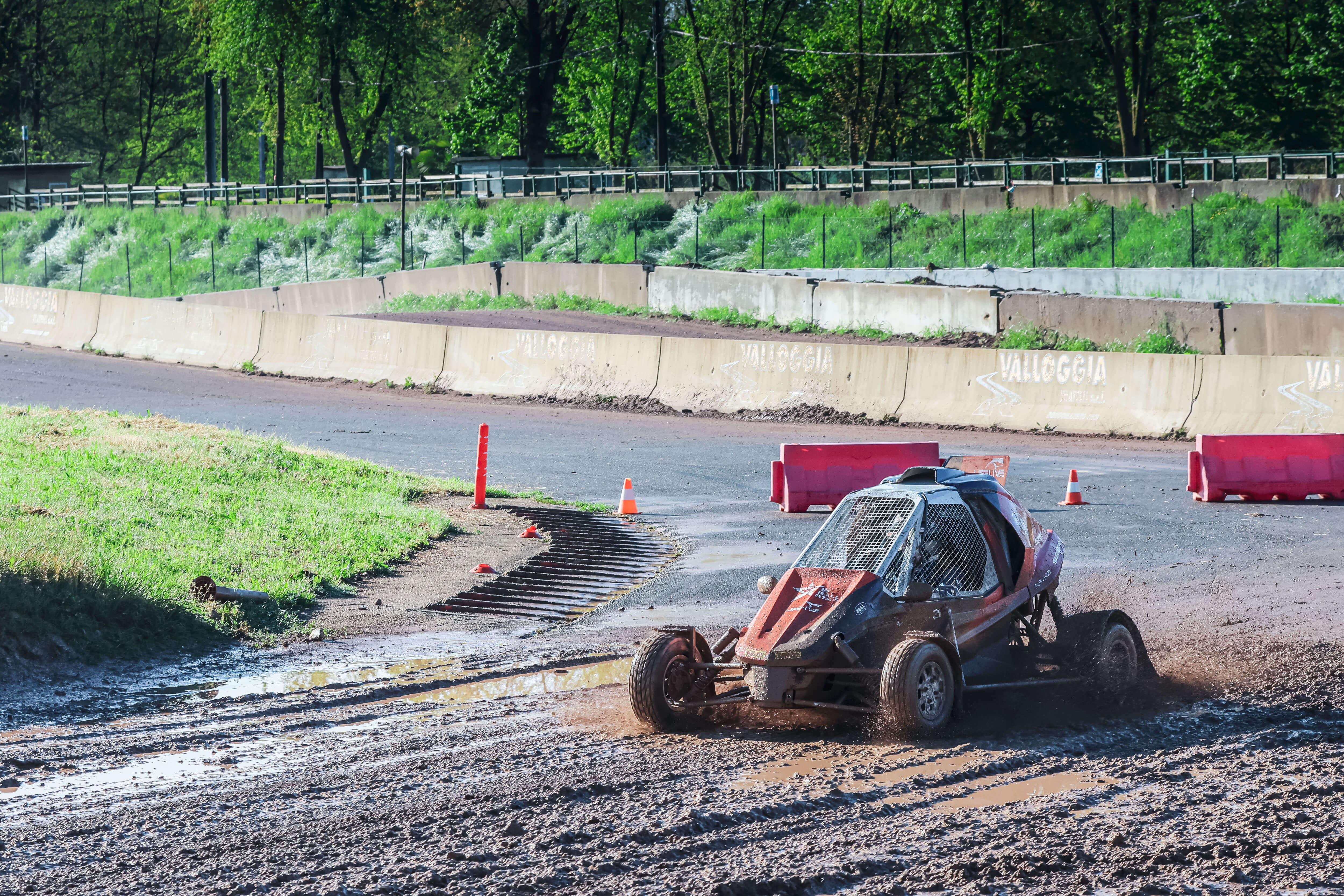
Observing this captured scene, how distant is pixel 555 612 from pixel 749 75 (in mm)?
65828

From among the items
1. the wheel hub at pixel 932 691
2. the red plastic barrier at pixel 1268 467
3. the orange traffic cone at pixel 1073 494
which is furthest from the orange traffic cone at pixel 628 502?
the wheel hub at pixel 932 691

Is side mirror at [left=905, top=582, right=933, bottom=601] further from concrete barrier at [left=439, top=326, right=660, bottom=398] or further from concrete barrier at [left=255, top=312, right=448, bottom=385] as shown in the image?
concrete barrier at [left=255, top=312, right=448, bottom=385]

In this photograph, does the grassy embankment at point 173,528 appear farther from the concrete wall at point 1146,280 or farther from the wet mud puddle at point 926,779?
the concrete wall at point 1146,280

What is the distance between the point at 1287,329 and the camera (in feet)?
91.0

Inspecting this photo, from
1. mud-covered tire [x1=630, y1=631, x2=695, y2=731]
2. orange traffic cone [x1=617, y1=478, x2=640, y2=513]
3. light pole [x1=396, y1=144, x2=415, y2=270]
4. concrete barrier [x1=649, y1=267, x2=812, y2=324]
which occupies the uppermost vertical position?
light pole [x1=396, y1=144, x2=415, y2=270]

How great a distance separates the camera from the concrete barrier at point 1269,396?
73.2 feet

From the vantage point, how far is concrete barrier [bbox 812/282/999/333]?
112 ft

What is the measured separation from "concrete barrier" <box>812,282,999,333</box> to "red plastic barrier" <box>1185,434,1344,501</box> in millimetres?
14822

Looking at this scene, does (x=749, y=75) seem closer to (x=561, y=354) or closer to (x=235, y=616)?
(x=561, y=354)

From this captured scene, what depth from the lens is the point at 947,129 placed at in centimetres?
7775

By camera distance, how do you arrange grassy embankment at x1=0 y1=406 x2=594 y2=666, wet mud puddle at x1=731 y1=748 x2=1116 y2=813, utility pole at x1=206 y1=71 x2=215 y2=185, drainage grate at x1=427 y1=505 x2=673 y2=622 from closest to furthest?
wet mud puddle at x1=731 y1=748 x2=1116 y2=813, grassy embankment at x1=0 y1=406 x2=594 y2=666, drainage grate at x1=427 y1=505 x2=673 y2=622, utility pole at x1=206 y1=71 x2=215 y2=185

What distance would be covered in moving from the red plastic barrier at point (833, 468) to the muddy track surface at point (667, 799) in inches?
339

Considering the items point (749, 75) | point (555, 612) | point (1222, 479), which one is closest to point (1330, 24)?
point (749, 75)

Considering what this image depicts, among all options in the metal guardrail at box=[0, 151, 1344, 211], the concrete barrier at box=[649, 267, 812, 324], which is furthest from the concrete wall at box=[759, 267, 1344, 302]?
the metal guardrail at box=[0, 151, 1344, 211]
